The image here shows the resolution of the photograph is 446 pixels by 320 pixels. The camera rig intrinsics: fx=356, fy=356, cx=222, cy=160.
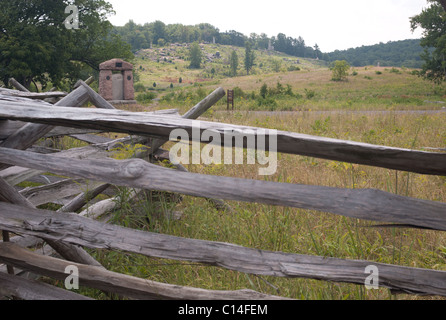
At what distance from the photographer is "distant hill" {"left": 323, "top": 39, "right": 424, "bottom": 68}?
82.4 m

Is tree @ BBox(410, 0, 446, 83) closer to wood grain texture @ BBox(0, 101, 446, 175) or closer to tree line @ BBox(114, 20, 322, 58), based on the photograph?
wood grain texture @ BBox(0, 101, 446, 175)

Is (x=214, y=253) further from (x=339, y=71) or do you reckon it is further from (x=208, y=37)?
(x=208, y=37)

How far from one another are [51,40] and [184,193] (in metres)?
21.7

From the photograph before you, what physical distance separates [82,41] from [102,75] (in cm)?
925

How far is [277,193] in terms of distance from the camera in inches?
68.4

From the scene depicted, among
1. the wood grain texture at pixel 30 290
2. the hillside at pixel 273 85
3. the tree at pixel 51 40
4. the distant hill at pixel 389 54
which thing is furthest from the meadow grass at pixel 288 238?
the distant hill at pixel 389 54

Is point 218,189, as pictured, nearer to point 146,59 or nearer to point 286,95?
point 286,95

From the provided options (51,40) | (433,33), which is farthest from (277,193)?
(433,33)

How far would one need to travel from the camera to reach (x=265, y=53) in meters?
131

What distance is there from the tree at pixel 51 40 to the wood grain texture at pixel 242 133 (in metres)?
19.4

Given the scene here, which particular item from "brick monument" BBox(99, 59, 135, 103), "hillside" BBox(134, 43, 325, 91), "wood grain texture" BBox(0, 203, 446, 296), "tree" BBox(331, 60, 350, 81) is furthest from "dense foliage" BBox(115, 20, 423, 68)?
"wood grain texture" BBox(0, 203, 446, 296)

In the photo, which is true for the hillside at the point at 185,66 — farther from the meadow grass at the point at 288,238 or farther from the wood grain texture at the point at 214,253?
the wood grain texture at the point at 214,253

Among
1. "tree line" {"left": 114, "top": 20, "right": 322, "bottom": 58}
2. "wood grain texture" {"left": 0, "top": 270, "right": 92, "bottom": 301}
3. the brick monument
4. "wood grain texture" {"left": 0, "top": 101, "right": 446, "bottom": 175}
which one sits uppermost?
"tree line" {"left": 114, "top": 20, "right": 322, "bottom": 58}

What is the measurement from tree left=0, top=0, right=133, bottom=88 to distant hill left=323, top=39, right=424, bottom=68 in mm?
69552
